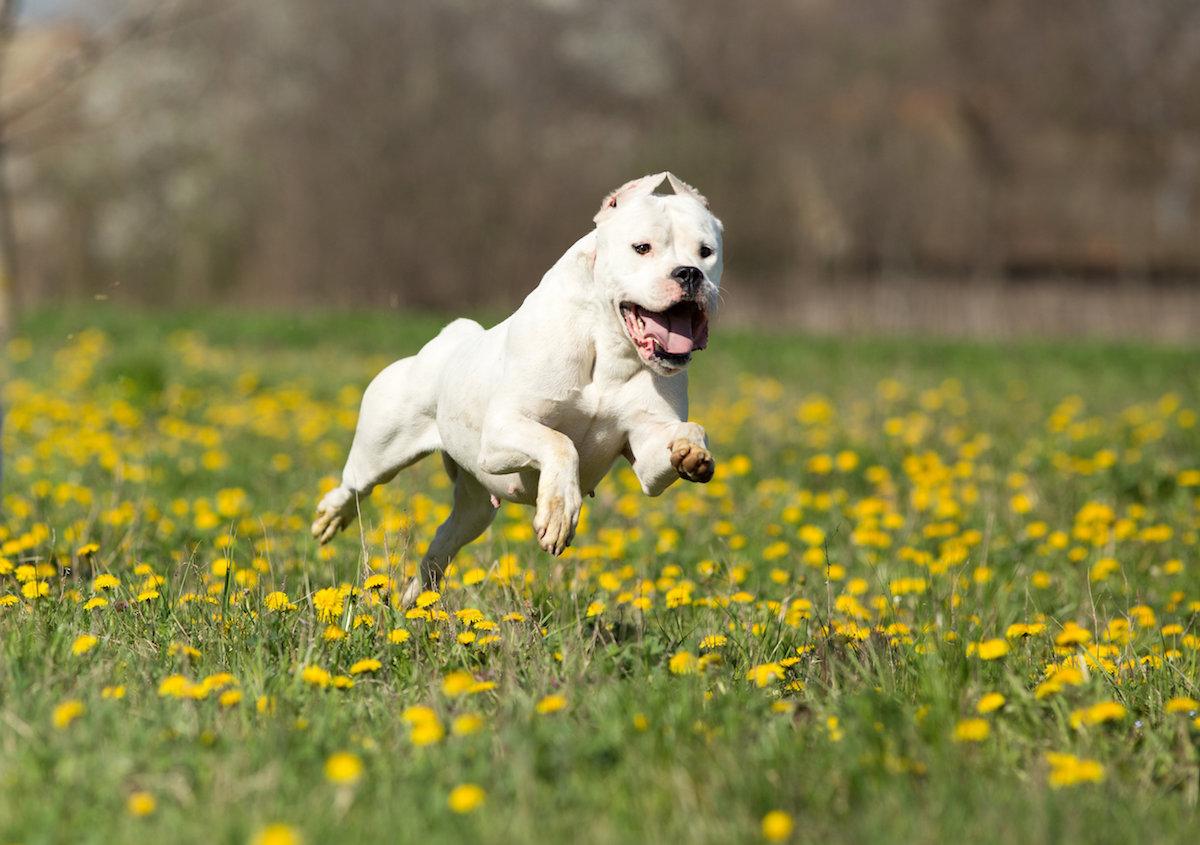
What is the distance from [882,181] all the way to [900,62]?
612cm

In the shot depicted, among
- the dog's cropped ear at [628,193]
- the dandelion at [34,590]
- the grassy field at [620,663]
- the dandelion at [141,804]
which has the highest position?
the dog's cropped ear at [628,193]

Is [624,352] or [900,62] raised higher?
[900,62]

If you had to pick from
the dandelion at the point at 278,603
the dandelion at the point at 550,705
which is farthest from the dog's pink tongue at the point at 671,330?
the dandelion at the point at 278,603

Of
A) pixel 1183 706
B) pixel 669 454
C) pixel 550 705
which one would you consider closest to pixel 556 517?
pixel 669 454

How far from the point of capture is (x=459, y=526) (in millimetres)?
4336

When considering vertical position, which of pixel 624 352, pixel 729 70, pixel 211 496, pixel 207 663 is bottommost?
pixel 211 496

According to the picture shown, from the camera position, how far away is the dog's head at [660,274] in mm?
3373

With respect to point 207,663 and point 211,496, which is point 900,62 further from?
point 207,663

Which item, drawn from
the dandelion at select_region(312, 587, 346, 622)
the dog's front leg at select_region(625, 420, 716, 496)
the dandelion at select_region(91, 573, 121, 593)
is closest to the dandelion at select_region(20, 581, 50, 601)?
the dandelion at select_region(91, 573, 121, 593)

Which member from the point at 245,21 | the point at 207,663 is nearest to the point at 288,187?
the point at 245,21

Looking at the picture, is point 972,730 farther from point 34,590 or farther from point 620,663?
point 34,590

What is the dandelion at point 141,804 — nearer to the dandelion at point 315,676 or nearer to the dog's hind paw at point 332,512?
the dandelion at point 315,676

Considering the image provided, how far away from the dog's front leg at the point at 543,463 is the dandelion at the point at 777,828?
3.71 feet

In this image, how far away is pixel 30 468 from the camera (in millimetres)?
6812
